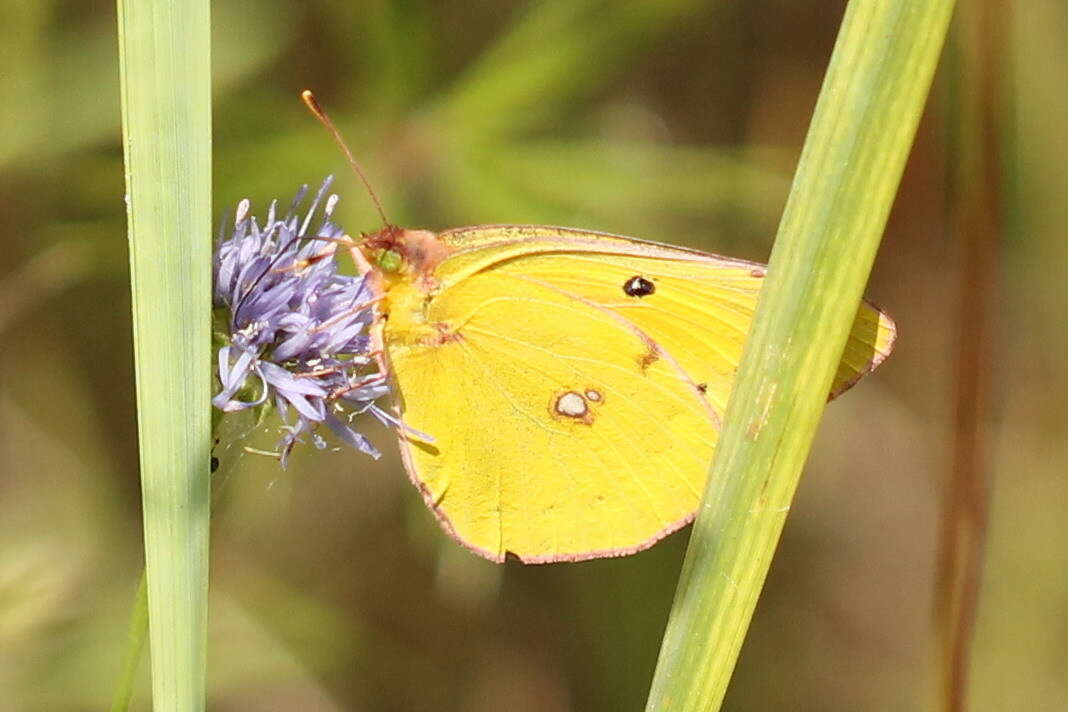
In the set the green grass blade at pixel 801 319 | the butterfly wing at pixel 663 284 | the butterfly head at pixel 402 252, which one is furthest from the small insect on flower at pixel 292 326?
the green grass blade at pixel 801 319

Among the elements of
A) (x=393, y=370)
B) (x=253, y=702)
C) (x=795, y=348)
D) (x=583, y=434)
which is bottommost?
(x=253, y=702)

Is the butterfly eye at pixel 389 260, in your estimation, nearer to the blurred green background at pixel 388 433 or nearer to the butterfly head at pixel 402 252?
the butterfly head at pixel 402 252

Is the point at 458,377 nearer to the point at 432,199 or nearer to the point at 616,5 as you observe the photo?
the point at 432,199

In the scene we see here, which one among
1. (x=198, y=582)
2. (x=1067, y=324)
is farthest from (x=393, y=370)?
(x=1067, y=324)

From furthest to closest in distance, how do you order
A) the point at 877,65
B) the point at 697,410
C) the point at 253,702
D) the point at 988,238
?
the point at 253,702, the point at 988,238, the point at 697,410, the point at 877,65

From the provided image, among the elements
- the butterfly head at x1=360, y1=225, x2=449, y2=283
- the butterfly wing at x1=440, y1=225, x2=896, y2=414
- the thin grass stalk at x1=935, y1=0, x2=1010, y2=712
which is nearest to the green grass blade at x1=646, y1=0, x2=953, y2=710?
the butterfly wing at x1=440, y1=225, x2=896, y2=414

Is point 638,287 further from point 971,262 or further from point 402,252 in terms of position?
point 971,262

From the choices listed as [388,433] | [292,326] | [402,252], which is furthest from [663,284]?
[388,433]
